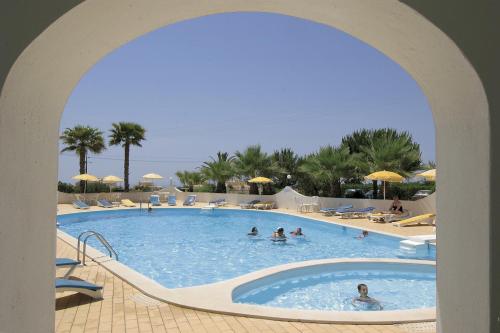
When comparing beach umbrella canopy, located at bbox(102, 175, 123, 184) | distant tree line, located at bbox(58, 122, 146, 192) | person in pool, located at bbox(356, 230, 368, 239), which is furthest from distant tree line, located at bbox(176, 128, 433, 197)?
person in pool, located at bbox(356, 230, 368, 239)

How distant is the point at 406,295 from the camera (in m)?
7.87

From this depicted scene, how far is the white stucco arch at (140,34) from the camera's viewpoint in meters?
1.94

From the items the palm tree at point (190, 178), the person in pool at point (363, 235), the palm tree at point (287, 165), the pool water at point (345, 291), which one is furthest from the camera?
the palm tree at point (190, 178)

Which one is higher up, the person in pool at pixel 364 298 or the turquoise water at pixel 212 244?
the person in pool at pixel 364 298

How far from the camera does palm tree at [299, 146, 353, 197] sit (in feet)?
73.3

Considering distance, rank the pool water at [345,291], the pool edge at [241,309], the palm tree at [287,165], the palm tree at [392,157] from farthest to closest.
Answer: the palm tree at [287,165], the palm tree at [392,157], the pool water at [345,291], the pool edge at [241,309]

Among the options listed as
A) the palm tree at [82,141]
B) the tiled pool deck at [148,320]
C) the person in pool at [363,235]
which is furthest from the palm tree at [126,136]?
the tiled pool deck at [148,320]

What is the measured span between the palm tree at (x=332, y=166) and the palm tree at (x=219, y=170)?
769 centimetres

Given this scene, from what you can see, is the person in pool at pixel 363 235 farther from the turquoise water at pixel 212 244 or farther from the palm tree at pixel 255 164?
the palm tree at pixel 255 164

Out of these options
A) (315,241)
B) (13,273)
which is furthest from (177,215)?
(13,273)

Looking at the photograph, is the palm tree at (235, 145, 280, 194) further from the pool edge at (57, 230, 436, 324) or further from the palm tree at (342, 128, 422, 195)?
the pool edge at (57, 230, 436, 324)

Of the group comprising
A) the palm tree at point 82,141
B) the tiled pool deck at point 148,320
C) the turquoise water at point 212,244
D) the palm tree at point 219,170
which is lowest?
the turquoise water at point 212,244

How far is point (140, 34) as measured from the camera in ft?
8.89

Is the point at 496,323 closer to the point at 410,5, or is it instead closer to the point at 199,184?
the point at 410,5
